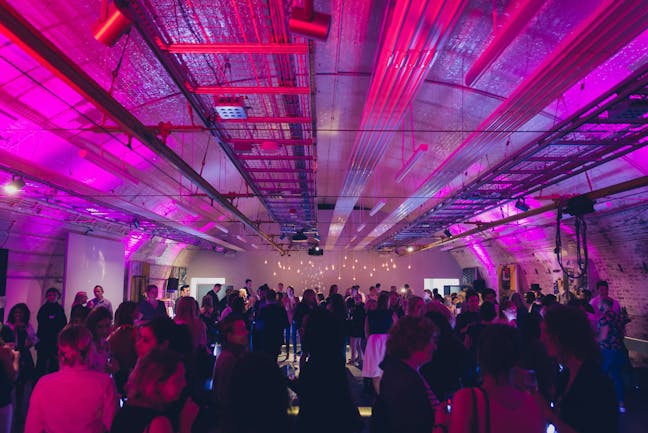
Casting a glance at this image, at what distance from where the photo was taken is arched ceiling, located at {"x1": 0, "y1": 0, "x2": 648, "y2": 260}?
3623 millimetres

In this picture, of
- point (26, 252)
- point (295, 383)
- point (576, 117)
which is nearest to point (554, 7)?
point (576, 117)

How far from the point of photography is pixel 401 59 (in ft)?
12.7

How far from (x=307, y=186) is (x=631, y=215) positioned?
6547mm

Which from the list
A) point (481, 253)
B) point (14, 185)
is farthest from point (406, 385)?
point (481, 253)

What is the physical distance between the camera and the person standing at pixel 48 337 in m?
6.64

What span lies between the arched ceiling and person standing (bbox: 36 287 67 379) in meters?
2.09

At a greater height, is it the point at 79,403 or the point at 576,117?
the point at 576,117

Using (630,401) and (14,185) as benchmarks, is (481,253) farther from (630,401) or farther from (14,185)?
(14,185)

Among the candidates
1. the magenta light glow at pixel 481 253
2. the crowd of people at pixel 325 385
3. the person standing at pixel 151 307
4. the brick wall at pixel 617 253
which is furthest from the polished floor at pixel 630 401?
the magenta light glow at pixel 481 253

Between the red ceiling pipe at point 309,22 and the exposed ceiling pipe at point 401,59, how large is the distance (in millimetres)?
549

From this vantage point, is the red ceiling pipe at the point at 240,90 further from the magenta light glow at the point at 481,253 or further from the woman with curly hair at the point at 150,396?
the magenta light glow at the point at 481,253

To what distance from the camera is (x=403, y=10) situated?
126 inches

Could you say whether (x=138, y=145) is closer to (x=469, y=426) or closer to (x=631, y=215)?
(x=469, y=426)

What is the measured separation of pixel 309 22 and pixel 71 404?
2869 millimetres
